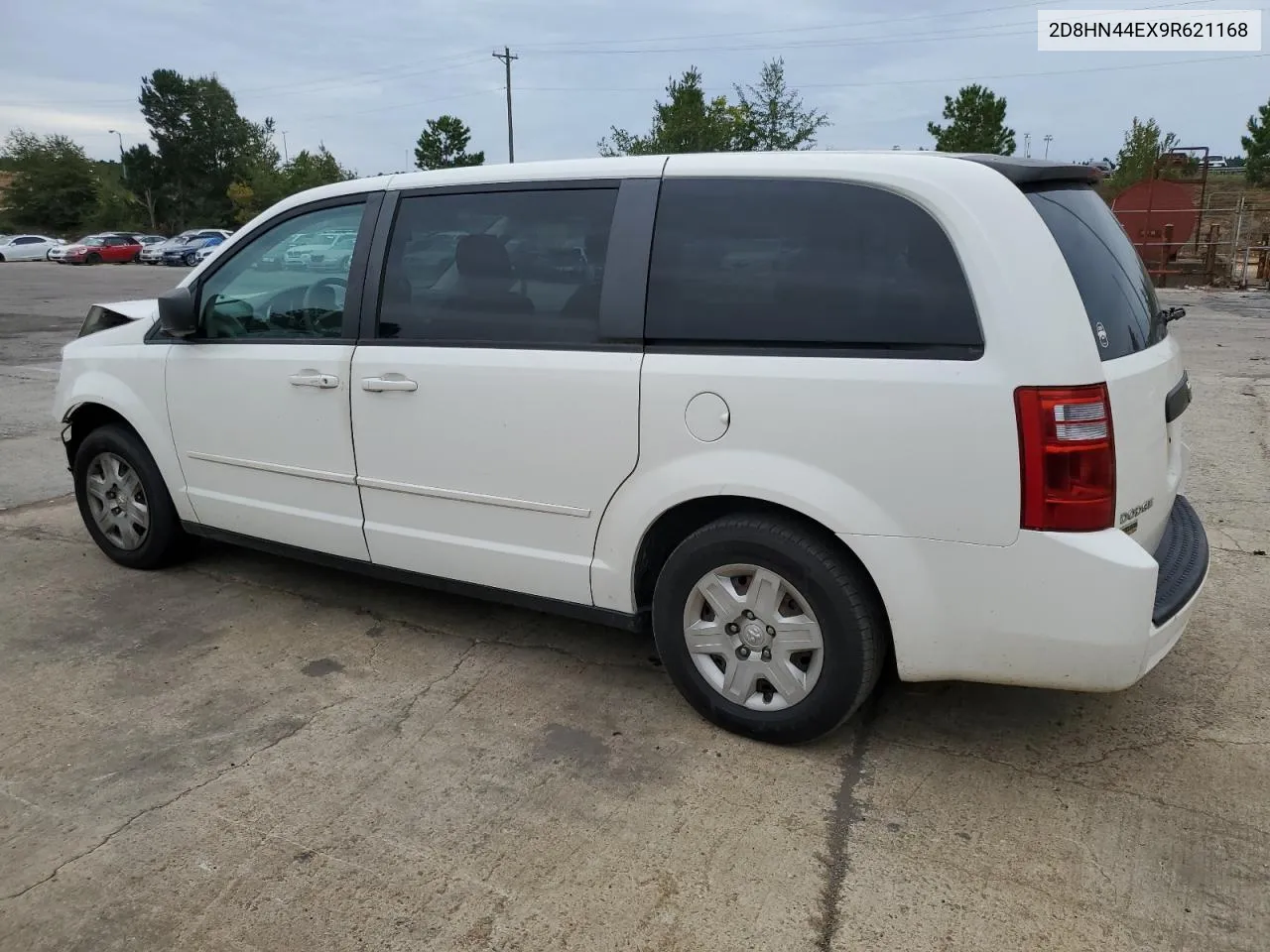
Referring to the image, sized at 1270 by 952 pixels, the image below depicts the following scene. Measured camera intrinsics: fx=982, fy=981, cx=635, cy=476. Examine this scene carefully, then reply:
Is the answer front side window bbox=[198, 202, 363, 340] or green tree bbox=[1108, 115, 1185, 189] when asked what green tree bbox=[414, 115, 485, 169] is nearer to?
green tree bbox=[1108, 115, 1185, 189]

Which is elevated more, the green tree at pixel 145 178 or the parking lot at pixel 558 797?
the green tree at pixel 145 178

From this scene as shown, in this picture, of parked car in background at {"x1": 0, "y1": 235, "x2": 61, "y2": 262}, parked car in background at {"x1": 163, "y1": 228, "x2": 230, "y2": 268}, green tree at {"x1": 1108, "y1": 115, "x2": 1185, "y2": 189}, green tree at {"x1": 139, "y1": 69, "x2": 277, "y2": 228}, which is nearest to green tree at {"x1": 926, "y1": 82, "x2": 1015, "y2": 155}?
green tree at {"x1": 1108, "y1": 115, "x2": 1185, "y2": 189}

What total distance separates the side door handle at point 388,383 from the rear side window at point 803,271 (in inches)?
39.1

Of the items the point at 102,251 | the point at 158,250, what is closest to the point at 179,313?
the point at 158,250

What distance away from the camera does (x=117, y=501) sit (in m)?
4.86

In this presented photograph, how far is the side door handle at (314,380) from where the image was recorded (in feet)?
12.5

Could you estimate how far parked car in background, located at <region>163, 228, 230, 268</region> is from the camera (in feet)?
130

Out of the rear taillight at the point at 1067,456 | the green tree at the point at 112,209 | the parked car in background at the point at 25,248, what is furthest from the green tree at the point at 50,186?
the rear taillight at the point at 1067,456

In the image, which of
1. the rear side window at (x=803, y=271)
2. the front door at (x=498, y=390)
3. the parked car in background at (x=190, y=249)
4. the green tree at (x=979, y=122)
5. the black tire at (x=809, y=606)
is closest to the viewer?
the rear side window at (x=803, y=271)

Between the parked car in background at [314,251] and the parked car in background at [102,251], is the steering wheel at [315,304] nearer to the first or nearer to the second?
the parked car in background at [314,251]

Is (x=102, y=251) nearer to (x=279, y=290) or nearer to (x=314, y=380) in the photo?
(x=279, y=290)

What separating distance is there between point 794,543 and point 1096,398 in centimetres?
91

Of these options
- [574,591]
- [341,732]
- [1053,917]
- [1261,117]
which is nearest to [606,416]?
[574,591]

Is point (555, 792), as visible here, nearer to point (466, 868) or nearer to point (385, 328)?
point (466, 868)
